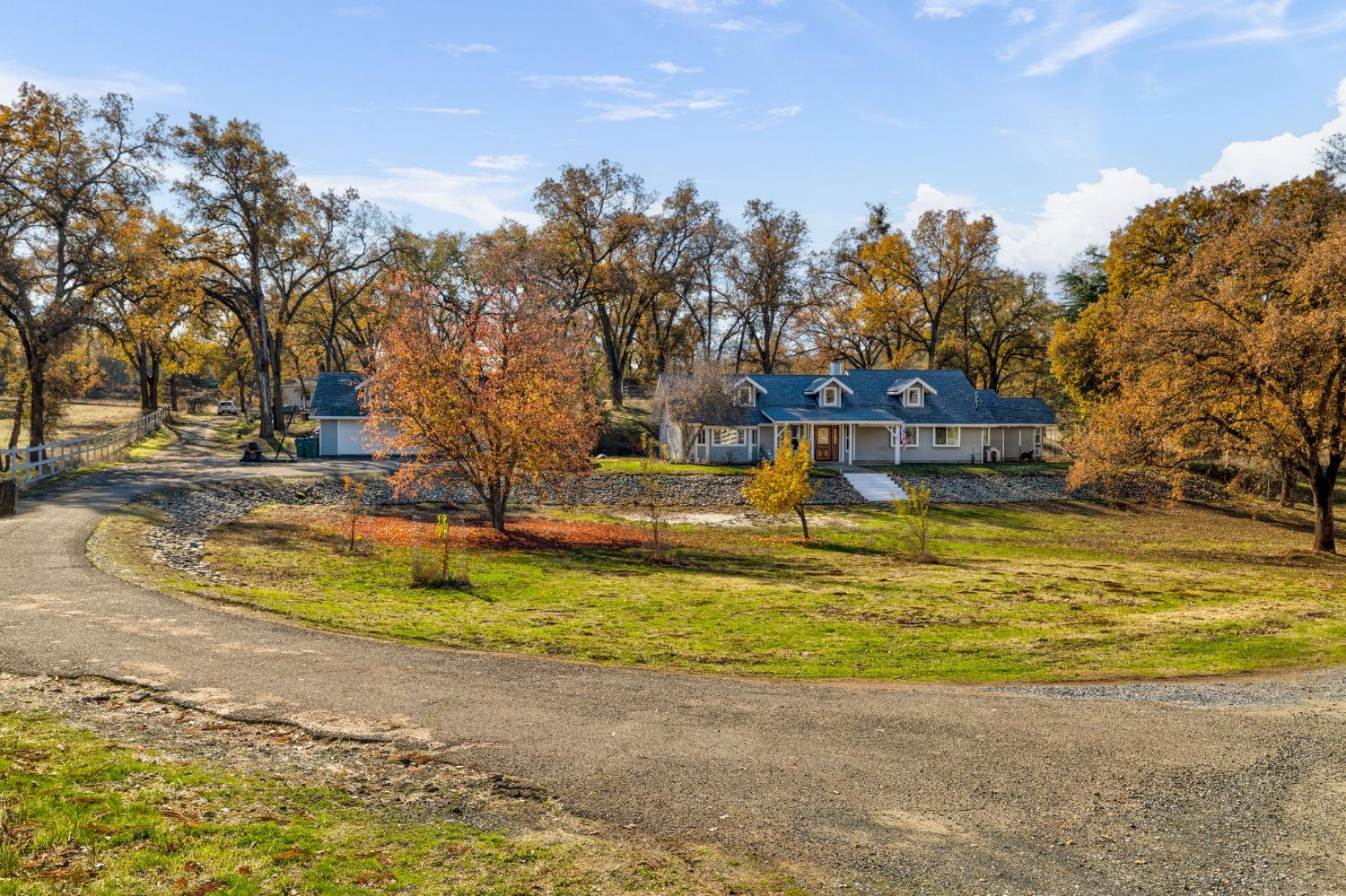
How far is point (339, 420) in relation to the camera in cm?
4922

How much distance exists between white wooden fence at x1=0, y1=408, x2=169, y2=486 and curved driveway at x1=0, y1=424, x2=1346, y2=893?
60.6 ft

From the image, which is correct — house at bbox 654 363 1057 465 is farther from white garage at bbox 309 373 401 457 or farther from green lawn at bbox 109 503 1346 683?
green lawn at bbox 109 503 1346 683

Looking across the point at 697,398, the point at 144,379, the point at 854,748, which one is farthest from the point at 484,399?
the point at 144,379

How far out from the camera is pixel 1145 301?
29.7 meters

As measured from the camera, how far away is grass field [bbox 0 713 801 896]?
20.4 ft

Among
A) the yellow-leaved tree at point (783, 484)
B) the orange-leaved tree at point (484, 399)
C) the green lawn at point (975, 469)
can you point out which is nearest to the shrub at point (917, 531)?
the yellow-leaved tree at point (783, 484)

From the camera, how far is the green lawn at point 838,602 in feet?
45.2

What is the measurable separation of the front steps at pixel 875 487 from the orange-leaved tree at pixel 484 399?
59.6ft

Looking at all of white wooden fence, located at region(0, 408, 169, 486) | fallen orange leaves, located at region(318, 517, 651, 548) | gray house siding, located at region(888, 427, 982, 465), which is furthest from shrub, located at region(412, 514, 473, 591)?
gray house siding, located at region(888, 427, 982, 465)

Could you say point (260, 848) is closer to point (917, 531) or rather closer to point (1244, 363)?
point (917, 531)

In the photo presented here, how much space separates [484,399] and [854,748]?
2084 cm

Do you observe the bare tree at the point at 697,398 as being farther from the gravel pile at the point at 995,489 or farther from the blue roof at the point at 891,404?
the gravel pile at the point at 995,489

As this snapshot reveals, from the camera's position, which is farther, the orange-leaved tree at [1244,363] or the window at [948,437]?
the window at [948,437]

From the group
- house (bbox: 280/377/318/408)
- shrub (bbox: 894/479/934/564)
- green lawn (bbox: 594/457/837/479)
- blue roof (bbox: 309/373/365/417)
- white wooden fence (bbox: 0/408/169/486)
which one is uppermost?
house (bbox: 280/377/318/408)
